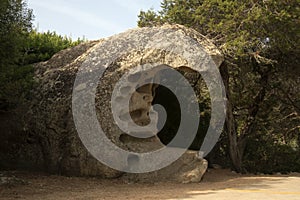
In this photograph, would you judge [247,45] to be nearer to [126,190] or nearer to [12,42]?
[126,190]

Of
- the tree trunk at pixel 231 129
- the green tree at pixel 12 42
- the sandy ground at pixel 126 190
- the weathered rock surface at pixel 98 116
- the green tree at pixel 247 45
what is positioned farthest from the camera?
the tree trunk at pixel 231 129

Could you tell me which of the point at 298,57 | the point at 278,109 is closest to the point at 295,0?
the point at 298,57

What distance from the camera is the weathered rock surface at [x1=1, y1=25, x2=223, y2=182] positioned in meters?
10.5

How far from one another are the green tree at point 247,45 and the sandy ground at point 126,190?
4.40 meters

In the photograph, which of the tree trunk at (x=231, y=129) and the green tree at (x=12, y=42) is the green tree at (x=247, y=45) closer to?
the tree trunk at (x=231, y=129)

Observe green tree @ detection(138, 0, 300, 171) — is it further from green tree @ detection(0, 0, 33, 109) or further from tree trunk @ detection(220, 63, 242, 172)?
green tree @ detection(0, 0, 33, 109)

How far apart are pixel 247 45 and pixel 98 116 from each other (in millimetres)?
5333

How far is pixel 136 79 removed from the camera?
35.6 ft

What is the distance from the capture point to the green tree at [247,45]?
12.2 meters

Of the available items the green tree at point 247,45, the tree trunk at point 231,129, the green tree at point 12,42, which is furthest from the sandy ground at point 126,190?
the green tree at point 247,45

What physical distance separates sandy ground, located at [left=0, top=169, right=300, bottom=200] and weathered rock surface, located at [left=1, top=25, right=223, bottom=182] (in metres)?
0.46

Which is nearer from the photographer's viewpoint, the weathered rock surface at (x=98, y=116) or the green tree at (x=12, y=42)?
the green tree at (x=12, y=42)

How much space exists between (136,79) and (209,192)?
3.88m

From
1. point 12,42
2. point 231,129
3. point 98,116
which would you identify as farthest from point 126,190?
point 231,129
